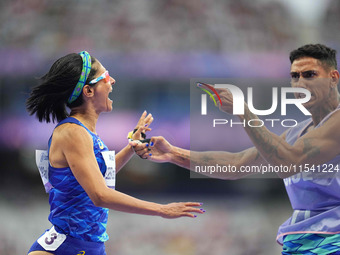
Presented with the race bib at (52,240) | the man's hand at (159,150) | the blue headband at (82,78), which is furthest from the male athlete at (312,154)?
the race bib at (52,240)

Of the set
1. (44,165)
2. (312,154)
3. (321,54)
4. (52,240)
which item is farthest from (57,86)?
(321,54)

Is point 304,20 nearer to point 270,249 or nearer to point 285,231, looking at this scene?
point 270,249

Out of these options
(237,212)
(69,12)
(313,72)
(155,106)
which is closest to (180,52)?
(155,106)

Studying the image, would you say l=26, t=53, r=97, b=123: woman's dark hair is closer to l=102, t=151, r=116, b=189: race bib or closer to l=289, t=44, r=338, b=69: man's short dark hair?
l=102, t=151, r=116, b=189: race bib

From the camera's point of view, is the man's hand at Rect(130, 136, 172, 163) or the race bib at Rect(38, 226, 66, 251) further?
the man's hand at Rect(130, 136, 172, 163)

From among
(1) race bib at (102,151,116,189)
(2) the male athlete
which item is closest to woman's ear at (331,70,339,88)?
(2) the male athlete

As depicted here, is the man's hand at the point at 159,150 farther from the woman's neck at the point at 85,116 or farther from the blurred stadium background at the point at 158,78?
the blurred stadium background at the point at 158,78

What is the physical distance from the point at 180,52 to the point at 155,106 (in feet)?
3.03

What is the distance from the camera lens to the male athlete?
251 centimetres

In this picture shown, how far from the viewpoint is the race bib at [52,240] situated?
7.43 feet

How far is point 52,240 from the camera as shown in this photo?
2.28 m

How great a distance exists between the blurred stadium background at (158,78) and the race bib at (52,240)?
333cm

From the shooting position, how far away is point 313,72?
2.87m

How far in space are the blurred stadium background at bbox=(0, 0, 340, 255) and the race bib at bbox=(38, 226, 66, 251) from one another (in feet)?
10.9
